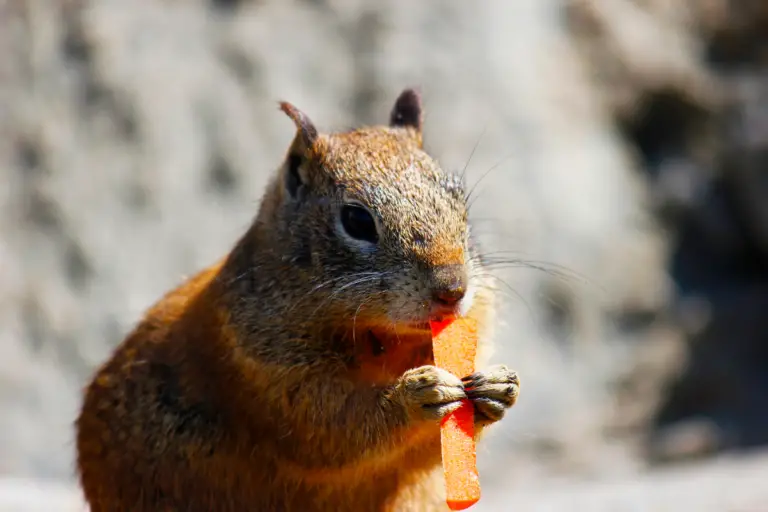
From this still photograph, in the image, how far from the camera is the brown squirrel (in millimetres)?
3303

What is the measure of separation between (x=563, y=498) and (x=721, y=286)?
5.27 meters

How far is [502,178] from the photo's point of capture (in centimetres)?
948

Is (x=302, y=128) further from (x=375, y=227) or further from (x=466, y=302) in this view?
(x=466, y=302)

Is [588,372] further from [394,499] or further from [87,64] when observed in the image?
[394,499]

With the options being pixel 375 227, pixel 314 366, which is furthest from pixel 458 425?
pixel 375 227

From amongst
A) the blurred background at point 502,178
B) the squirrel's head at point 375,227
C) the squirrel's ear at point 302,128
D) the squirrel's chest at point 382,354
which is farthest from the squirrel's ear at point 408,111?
the blurred background at point 502,178

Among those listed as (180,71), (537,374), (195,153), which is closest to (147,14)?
(180,71)

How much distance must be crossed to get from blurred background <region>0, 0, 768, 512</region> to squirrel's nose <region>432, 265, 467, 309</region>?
3254 millimetres

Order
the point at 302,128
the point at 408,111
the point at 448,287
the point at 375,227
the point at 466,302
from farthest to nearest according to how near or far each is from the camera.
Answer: the point at 408,111, the point at 302,128, the point at 375,227, the point at 466,302, the point at 448,287

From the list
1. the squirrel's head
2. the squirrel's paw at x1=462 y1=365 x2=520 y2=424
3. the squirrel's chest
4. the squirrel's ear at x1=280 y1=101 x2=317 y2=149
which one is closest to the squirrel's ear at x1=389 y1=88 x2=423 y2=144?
the squirrel's head

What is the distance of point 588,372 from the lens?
9.32 metres

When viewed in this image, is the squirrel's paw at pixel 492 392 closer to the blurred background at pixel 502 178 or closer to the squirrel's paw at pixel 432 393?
the squirrel's paw at pixel 432 393

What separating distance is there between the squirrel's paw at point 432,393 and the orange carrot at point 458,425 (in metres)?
0.04

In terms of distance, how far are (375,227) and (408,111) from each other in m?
1.04
